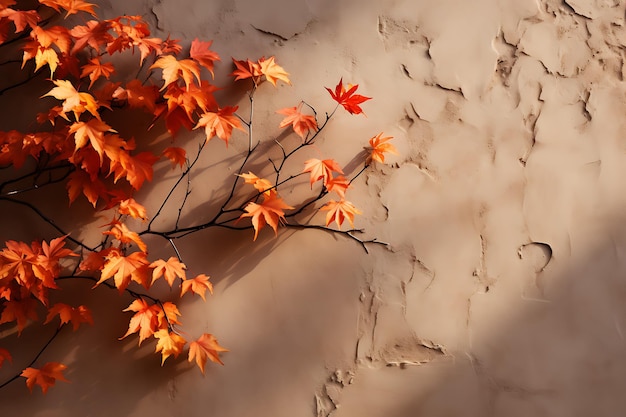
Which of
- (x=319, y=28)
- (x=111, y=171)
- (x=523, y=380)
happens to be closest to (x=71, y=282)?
(x=111, y=171)

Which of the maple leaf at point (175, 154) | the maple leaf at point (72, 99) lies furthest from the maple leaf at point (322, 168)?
the maple leaf at point (72, 99)

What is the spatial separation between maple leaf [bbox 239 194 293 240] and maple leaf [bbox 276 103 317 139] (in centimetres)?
20

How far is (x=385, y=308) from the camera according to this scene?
1.81 m

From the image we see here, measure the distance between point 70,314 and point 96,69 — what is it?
68cm

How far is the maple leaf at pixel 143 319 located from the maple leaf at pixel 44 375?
0.19 meters

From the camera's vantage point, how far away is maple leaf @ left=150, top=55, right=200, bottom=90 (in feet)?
5.31

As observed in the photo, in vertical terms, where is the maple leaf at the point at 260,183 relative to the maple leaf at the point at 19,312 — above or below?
above

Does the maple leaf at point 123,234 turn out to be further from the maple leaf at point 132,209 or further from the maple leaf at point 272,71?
the maple leaf at point 272,71

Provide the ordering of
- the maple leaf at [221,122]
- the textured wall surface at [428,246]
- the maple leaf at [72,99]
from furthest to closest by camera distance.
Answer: the textured wall surface at [428,246], the maple leaf at [221,122], the maple leaf at [72,99]

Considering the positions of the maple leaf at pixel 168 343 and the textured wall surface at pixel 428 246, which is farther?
the textured wall surface at pixel 428 246

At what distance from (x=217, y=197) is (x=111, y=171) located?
0.31m

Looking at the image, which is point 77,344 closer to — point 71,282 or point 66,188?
point 71,282

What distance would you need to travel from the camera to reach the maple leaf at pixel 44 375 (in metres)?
1.67

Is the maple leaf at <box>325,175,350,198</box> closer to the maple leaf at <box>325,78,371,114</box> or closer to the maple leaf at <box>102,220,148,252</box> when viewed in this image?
the maple leaf at <box>325,78,371,114</box>
